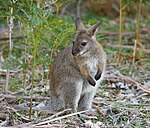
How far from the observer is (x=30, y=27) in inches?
211

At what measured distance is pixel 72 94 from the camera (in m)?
5.78

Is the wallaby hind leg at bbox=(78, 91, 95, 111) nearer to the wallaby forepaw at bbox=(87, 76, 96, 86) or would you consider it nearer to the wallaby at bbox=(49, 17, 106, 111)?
the wallaby at bbox=(49, 17, 106, 111)

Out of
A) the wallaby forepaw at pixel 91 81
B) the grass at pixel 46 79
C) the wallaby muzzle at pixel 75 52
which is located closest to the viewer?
the grass at pixel 46 79

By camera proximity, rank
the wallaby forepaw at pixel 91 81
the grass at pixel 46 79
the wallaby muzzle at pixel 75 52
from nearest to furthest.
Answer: the grass at pixel 46 79
the wallaby muzzle at pixel 75 52
the wallaby forepaw at pixel 91 81

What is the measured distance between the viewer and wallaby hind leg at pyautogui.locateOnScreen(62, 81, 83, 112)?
5.76m

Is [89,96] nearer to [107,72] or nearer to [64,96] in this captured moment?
[64,96]

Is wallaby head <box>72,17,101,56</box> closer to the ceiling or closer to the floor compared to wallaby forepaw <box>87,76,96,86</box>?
closer to the ceiling

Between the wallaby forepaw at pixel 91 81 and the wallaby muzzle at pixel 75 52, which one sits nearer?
the wallaby muzzle at pixel 75 52

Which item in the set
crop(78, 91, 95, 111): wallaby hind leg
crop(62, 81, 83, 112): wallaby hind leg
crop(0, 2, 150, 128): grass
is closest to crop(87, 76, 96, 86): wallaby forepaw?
crop(62, 81, 83, 112): wallaby hind leg

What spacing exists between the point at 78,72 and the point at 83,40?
1.30ft

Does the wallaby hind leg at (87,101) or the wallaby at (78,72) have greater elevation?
the wallaby at (78,72)

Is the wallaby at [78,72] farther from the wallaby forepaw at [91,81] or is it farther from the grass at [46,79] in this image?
the grass at [46,79]

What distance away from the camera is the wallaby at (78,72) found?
5770 mm

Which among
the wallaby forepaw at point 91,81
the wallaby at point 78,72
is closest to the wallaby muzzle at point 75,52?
the wallaby at point 78,72
